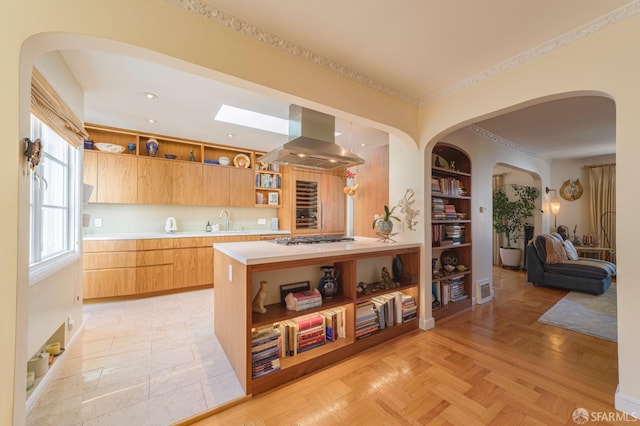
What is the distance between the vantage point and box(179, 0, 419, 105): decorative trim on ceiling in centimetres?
157

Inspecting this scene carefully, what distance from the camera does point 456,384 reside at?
1.84 meters

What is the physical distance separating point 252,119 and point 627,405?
4391mm

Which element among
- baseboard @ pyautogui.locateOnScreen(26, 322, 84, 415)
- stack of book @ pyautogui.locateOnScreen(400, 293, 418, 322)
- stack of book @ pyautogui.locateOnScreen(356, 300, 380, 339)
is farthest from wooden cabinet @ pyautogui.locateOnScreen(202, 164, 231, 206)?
stack of book @ pyautogui.locateOnScreen(400, 293, 418, 322)

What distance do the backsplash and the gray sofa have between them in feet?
17.2

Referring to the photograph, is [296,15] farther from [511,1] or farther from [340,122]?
[340,122]

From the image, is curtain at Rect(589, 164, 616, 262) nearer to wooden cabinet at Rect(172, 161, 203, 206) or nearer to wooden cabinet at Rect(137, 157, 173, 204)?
wooden cabinet at Rect(172, 161, 203, 206)

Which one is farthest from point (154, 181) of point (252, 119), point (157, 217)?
point (252, 119)

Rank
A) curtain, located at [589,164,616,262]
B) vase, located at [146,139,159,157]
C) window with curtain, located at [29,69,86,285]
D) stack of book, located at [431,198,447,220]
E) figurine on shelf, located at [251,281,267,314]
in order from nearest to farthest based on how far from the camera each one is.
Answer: window with curtain, located at [29,69,86,285] → figurine on shelf, located at [251,281,267,314] → stack of book, located at [431,198,447,220] → vase, located at [146,139,159,157] → curtain, located at [589,164,616,262]

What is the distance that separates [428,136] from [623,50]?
141 centimetres

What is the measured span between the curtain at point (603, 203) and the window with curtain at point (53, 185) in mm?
8998

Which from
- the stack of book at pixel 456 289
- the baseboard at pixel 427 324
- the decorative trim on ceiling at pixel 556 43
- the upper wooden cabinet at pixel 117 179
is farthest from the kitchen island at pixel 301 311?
the upper wooden cabinet at pixel 117 179

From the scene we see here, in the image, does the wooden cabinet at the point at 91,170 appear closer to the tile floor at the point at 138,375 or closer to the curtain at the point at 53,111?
the curtain at the point at 53,111

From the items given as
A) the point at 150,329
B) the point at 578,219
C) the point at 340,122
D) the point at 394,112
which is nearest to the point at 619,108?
the point at 394,112

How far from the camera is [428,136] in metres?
2.78
